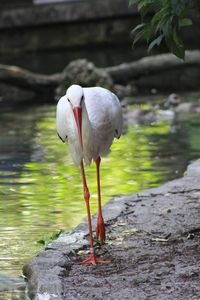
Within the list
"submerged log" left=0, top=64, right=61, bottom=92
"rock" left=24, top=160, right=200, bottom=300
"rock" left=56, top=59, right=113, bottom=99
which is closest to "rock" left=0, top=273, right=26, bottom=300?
"rock" left=24, top=160, right=200, bottom=300

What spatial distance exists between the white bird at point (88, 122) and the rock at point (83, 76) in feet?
35.9

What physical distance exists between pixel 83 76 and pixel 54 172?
7753mm

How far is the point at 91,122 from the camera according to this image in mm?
6574

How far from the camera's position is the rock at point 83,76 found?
58.4 ft

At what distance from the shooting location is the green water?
25.0 feet

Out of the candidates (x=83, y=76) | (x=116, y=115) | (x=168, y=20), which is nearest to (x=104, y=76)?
(x=83, y=76)

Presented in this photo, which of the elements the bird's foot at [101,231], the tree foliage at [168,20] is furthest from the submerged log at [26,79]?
the tree foliage at [168,20]

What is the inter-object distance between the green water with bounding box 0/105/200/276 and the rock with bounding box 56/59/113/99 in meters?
2.75

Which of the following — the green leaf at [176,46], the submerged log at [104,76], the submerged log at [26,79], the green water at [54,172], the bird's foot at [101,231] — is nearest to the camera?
the green leaf at [176,46]

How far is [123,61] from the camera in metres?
21.0

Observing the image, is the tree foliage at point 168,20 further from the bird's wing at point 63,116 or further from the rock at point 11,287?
the rock at point 11,287

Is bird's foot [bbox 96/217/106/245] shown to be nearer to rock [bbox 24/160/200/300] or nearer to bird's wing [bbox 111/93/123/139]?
rock [bbox 24/160/200/300]

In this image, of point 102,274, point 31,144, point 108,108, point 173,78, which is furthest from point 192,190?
point 173,78

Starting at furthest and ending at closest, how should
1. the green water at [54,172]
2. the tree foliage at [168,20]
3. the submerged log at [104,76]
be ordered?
the submerged log at [104,76] < the green water at [54,172] < the tree foliage at [168,20]
